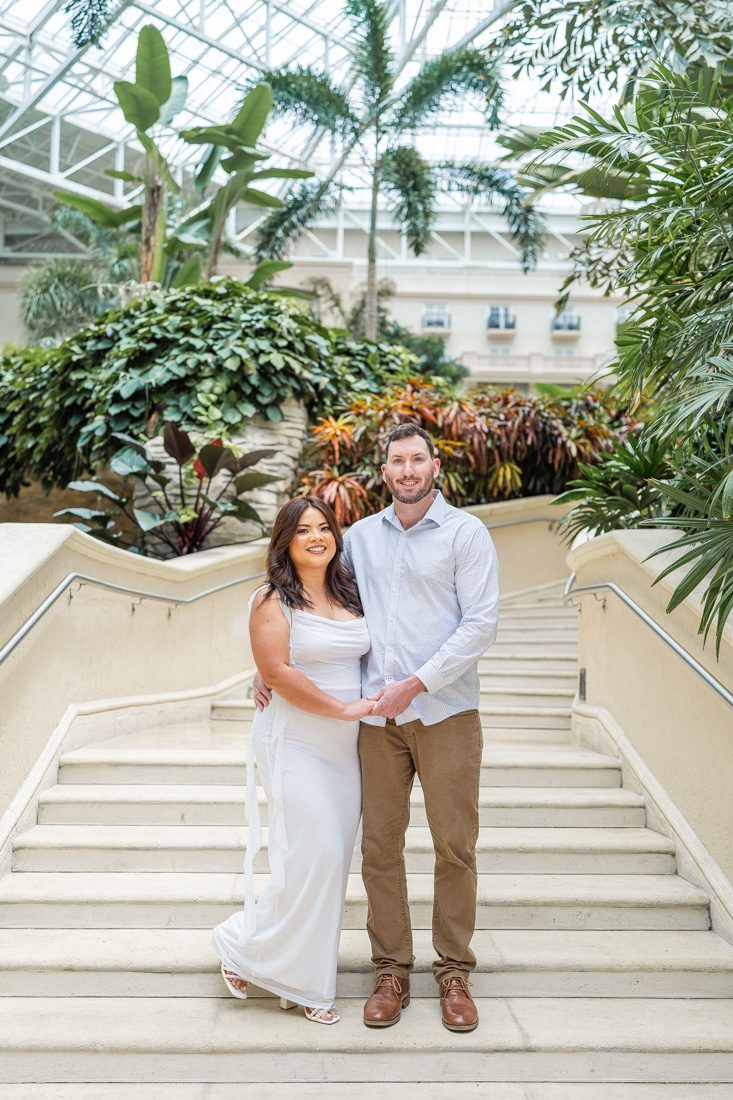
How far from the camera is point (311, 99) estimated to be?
12.4 metres

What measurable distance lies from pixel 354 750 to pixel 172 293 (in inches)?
227

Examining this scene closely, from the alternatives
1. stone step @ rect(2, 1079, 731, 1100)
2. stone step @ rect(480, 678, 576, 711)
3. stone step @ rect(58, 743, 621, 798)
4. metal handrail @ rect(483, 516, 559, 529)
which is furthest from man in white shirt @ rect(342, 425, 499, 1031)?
metal handrail @ rect(483, 516, 559, 529)

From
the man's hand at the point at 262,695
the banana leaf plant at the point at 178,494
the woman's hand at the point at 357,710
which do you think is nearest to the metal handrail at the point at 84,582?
the banana leaf plant at the point at 178,494

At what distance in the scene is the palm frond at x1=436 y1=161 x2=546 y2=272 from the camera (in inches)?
578

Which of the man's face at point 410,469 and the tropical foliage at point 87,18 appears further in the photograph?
the tropical foliage at point 87,18

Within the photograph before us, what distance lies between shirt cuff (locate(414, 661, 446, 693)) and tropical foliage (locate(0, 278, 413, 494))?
447 cm

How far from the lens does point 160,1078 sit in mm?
2365

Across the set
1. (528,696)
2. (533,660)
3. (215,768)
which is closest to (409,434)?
(215,768)

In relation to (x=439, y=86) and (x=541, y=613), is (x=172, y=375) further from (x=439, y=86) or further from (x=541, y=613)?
(x=439, y=86)

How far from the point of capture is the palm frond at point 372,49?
1202cm

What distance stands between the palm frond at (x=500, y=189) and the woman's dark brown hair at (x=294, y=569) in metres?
12.8

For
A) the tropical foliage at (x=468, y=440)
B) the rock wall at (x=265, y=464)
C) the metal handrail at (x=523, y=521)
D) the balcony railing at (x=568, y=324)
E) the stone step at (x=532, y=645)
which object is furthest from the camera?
the balcony railing at (x=568, y=324)

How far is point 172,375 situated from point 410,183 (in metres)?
7.45

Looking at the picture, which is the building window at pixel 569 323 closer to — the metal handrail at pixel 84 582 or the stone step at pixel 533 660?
the stone step at pixel 533 660
